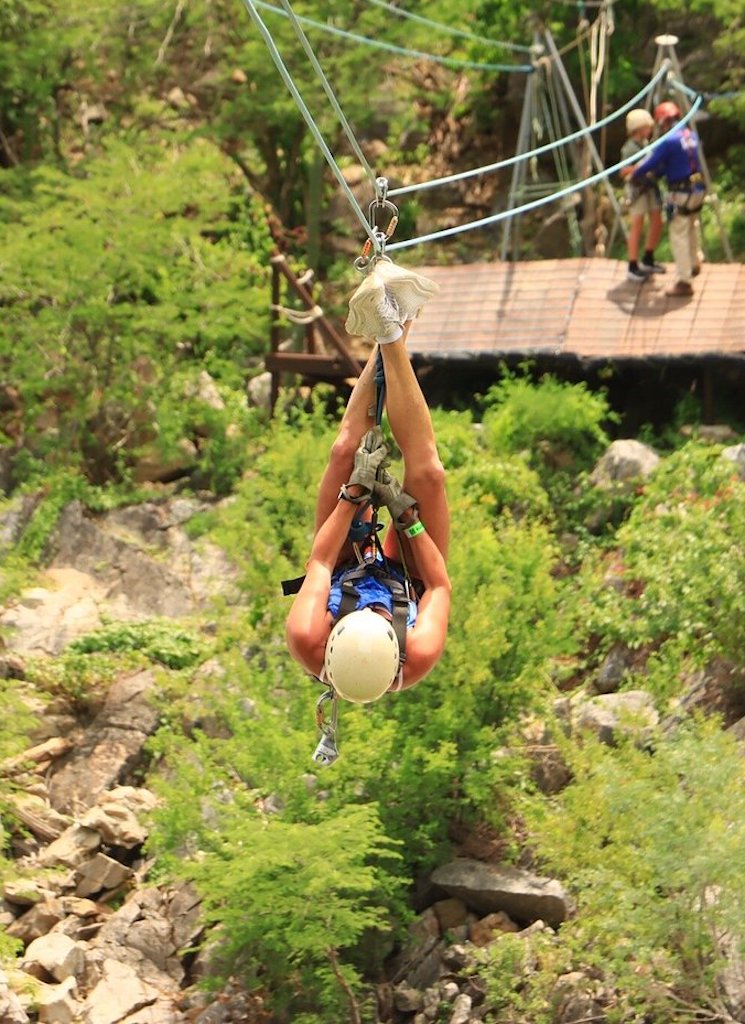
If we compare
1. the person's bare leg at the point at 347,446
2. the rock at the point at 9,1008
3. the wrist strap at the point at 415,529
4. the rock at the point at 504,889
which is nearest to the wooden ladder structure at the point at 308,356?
the rock at the point at 504,889

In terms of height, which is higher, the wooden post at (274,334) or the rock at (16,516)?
the wooden post at (274,334)

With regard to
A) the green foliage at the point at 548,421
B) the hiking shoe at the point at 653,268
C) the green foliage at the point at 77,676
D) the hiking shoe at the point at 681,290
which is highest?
the hiking shoe at the point at 653,268

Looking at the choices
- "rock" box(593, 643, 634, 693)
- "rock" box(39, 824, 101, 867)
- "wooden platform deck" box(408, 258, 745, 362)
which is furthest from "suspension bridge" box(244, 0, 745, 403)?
"rock" box(39, 824, 101, 867)

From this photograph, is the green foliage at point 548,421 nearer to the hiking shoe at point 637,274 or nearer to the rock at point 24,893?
the hiking shoe at point 637,274

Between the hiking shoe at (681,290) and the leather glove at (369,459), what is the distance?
30.8 ft

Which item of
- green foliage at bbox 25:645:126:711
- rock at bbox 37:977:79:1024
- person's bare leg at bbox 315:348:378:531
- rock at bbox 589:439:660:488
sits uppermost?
rock at bbox 589:439:660:488

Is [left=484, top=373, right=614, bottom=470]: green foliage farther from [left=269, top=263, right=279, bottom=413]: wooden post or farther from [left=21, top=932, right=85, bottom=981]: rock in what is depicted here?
[left=21, top=932, right=85, bottom=981]: rock

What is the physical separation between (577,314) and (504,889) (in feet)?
19.9

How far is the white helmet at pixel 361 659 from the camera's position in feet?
19.8

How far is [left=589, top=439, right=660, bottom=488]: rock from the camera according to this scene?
48.6 ft

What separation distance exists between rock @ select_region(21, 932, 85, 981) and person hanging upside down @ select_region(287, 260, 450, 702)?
6.16m

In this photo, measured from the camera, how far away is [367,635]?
6.09 metres

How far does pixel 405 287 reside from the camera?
6.38 meters

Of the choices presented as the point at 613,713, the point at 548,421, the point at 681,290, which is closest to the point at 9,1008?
the point at 613,713
